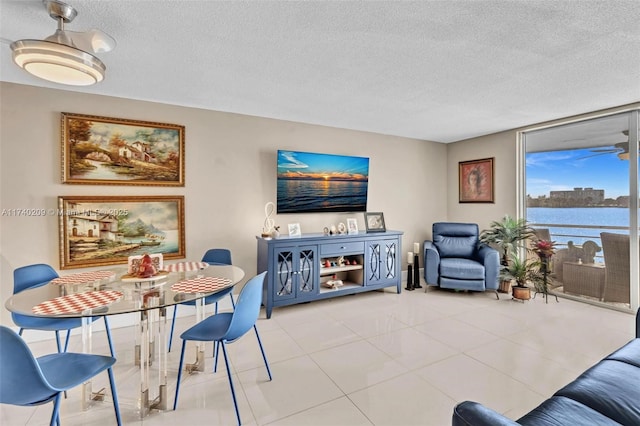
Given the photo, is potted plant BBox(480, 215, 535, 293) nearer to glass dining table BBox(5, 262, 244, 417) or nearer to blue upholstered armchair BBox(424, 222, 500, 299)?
blue upholstered armchair BBox(424, 222, 500, 299)

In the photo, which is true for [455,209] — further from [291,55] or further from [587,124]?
[291,55]

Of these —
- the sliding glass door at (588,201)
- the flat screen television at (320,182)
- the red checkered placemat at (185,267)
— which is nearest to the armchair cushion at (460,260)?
the sliding glass door at (588,201)

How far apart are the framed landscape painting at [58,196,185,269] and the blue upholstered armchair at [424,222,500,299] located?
3.41 m

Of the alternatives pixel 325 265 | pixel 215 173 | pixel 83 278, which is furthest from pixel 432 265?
pixel 83 278

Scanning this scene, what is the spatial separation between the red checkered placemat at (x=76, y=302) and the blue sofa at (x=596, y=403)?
184 centimetres

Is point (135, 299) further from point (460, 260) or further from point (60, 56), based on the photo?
point (460, 260)

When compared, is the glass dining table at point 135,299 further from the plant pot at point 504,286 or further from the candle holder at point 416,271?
the plant pot at point 504,286

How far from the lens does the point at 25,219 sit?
2.78m

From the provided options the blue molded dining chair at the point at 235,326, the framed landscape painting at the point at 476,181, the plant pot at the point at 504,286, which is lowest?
the plant pot at the point at 504,286

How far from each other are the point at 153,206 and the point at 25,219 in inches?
41.9

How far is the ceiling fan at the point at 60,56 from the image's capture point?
148 cm

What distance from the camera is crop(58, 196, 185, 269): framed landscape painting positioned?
292 cm

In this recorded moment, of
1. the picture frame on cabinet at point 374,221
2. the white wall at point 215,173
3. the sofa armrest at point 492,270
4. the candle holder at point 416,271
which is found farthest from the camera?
the candle holder at point 416,271

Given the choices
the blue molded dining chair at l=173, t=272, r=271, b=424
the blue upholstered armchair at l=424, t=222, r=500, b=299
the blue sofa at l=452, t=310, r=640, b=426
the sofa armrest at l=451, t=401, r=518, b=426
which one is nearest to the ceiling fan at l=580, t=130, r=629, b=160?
the blue upholstered armchair at l=424, t=222, r=500, b=299
